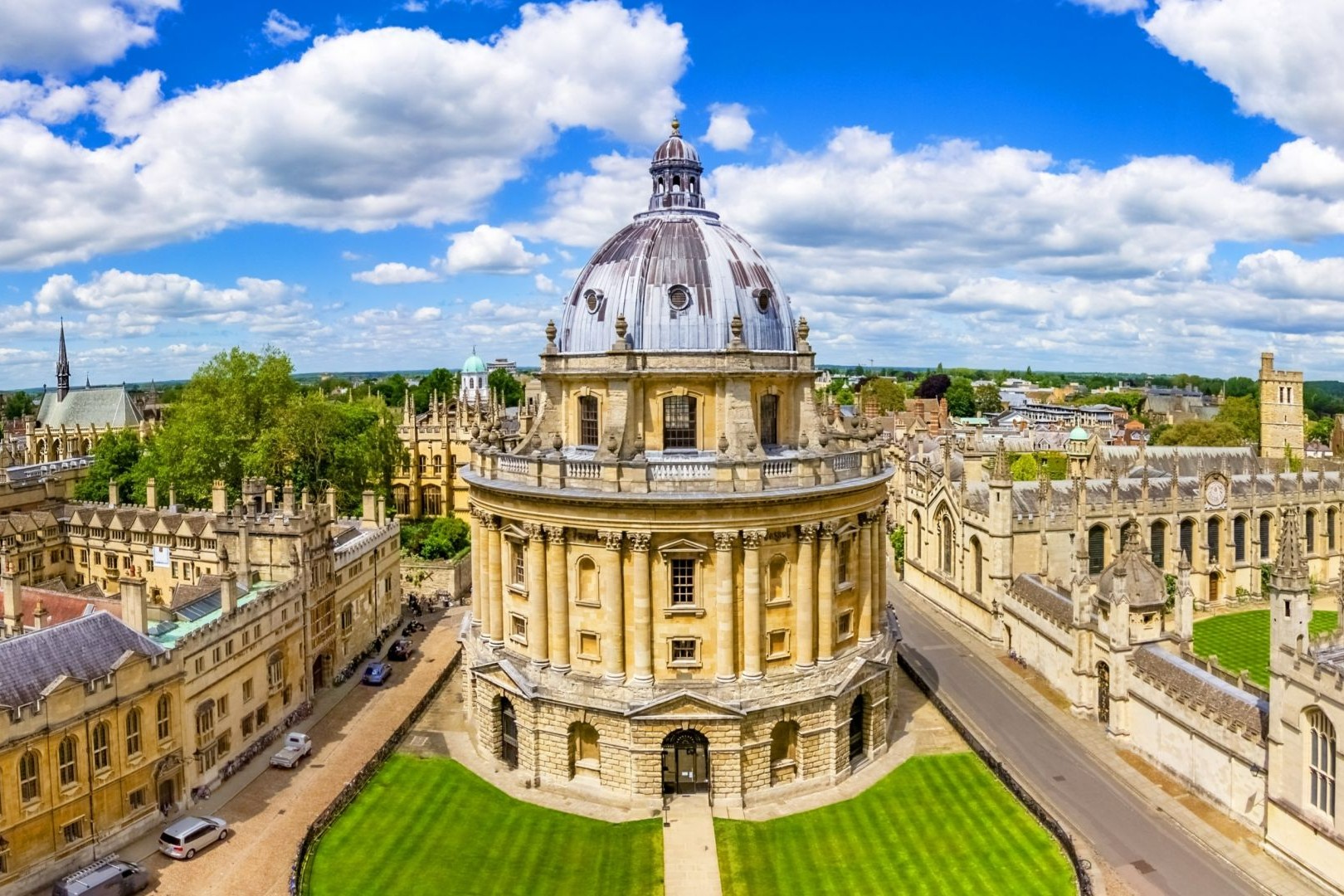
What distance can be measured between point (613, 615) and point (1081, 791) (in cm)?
2044

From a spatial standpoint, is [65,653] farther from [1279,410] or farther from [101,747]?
[1279,410]

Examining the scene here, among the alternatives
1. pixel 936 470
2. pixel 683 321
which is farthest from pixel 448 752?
pixel 936 470

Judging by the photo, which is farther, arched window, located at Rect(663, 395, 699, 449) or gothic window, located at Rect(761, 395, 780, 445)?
gothic window, located at Rect(761, 395, 780, 445)

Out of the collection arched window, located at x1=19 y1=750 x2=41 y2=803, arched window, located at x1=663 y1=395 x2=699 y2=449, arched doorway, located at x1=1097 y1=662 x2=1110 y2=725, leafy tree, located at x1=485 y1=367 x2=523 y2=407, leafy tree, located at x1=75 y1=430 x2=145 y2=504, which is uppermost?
leafy tree, located at x1=485 y1=367 x2=523 y2=407

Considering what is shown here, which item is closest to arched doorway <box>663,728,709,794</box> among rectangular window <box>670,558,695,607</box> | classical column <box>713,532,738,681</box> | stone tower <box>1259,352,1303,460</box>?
classical column <box>713,532,738,681</box>

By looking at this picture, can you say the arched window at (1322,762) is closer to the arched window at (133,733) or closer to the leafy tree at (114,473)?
the arched window at (133,733)

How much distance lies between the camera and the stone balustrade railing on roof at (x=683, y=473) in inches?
1458

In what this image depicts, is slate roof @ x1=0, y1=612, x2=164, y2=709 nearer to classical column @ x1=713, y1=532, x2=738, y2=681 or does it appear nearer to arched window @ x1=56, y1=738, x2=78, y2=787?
arched window @ x1=56, y1=738, x2=78, y2=787

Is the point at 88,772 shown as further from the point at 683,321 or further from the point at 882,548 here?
the point at 882,548

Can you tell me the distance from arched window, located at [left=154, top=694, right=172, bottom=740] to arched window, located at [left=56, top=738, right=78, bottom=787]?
3633 millimetres

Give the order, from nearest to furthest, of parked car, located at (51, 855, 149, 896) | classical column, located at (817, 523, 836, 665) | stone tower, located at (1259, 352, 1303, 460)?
parked car, located at (51, 855, 149, 896), classical column, located at (817, 523, 836, 665), stone tower, located at (1259, 352, 1303, 460)

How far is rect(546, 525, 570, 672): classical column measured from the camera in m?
38.9

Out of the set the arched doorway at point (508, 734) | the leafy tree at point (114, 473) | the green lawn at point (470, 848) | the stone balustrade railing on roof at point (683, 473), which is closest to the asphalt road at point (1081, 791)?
A: the stone balustrade railing on roof at point (683, 473)

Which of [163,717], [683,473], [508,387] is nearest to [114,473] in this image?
[163,717]
